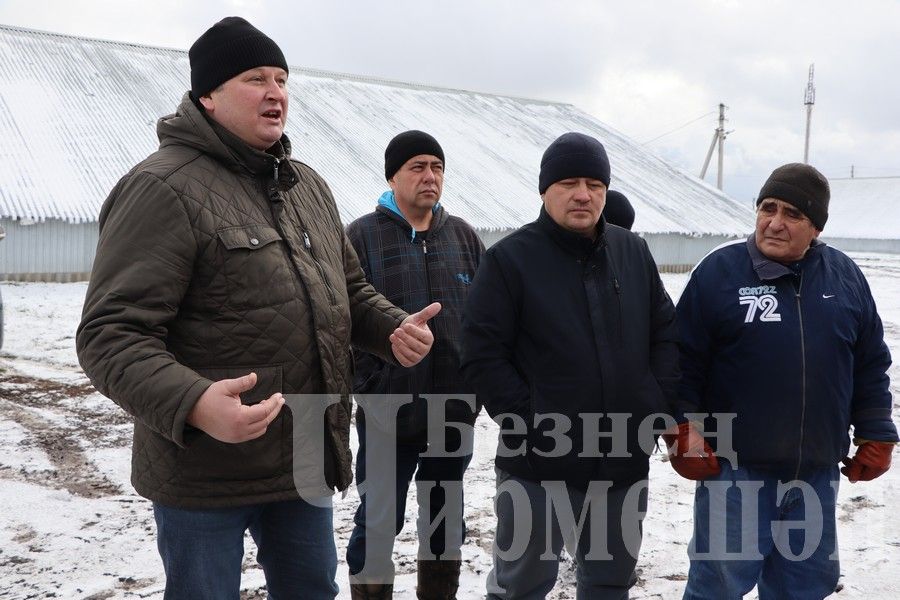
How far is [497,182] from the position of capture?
714 inches

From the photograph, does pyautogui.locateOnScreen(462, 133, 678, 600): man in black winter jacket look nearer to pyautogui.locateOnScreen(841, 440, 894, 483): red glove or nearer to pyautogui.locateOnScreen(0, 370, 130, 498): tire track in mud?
pyautogui.locateOnScreen(841, 440, 894, 483): red glove

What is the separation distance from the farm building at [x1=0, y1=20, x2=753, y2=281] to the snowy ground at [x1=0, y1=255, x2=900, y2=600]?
25.3 ft

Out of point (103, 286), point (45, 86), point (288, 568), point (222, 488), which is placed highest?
point (45, 86)

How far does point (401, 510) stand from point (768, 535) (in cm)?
135

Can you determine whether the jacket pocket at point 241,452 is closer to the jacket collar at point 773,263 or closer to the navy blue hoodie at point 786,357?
the navy blue hoodie at point 786,357

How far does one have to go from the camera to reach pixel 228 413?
1567 millimetres

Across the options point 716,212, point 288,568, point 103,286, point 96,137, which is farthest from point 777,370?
point 716,212

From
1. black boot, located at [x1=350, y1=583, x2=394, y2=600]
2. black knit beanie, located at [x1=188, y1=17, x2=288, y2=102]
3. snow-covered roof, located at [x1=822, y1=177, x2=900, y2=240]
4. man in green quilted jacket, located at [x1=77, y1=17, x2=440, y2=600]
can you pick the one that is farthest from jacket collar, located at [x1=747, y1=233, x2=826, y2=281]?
snow-covered roof, located at [x1=822, y1=177, x2=900, y2=240]

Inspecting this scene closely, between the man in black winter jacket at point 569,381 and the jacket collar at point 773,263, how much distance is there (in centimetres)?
36

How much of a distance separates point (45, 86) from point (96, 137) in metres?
2.30

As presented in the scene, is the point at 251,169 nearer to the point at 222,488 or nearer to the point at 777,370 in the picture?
the point at 222,488

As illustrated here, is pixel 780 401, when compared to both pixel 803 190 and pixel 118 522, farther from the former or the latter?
pixel 118 522

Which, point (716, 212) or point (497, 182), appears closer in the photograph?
point (497, 182)

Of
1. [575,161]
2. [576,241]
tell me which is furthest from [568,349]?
[575,161]
